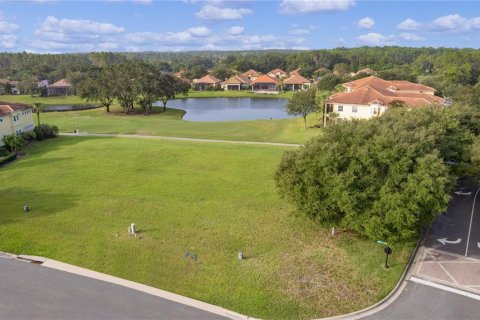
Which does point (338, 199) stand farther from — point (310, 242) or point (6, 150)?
point (6, 150)

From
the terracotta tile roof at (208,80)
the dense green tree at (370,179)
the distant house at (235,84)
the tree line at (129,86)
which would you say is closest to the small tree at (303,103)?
the tree line at (129,86)

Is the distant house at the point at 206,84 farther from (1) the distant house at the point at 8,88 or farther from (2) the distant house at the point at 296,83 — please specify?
(1) the distant house at the point at 8,88

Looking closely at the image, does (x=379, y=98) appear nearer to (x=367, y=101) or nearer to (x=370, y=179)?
(x=367, y=101)

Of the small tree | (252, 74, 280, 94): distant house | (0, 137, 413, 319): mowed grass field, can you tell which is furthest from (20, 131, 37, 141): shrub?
(252, 74, 280, 94): distant house

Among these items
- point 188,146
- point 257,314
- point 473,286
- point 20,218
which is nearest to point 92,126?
point 188,146

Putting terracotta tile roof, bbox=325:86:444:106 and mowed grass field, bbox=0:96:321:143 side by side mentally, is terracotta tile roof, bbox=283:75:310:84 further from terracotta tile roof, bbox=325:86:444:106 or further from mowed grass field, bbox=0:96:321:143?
terracotta tile roof, bbox=325:86:444:106

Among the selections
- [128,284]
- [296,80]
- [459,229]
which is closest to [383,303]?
[459,229]

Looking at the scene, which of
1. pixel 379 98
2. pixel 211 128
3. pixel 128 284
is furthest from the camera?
pixel 211 128

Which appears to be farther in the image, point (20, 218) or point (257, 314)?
point (20, 218)
